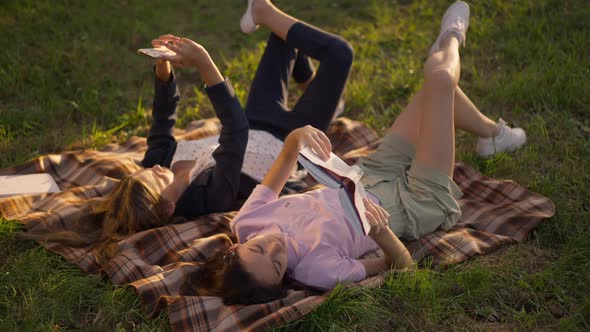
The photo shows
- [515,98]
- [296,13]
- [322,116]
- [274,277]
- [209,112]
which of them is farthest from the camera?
[296,13]

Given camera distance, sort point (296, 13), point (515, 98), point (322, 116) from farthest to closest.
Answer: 1. point (296, 13)
2. point (515, 98)
3. point (322, 116)

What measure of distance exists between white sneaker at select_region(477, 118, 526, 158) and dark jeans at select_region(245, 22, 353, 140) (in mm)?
1070

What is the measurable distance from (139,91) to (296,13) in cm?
213

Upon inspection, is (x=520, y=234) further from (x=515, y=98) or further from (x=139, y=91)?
(x=139, y=91)

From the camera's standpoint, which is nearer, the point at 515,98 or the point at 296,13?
the point at 515,98

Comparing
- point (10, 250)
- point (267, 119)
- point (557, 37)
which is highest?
point (557, 37)

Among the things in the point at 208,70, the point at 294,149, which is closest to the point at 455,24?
the point at 294,149

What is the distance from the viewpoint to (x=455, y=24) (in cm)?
382

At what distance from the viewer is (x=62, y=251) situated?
3209mm

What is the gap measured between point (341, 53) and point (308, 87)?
313 mm

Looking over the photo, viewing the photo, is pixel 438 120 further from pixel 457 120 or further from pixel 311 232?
pixel 311 232

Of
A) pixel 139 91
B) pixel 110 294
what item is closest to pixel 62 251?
pixel 110 294

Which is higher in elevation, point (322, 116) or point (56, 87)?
point (322, 116)

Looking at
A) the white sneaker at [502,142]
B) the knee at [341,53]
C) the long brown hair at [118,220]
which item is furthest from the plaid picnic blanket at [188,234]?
the knee at [341,53]
